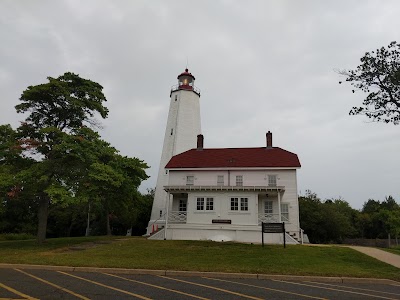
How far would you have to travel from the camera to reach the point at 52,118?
23406 millimetres

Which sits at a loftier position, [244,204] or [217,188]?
[217,188]

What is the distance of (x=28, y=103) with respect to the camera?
22359 millimetres

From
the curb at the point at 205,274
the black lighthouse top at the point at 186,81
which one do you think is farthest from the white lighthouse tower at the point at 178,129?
the curb at the point at 205,274

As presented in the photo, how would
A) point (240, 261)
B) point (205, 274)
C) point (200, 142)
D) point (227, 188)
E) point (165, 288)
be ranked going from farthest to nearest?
point (200, 142)
point (227, 188)
point (240, 261)
point (205, 274)
point (165, 288)

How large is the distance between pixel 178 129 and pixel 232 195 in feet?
39.4

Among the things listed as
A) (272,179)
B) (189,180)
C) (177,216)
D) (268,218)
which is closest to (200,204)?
(177,216)

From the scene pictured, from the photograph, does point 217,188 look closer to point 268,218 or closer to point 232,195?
point 232,195

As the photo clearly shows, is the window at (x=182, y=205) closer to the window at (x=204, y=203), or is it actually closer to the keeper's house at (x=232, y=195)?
the keeper's house at (x=232, y=195)

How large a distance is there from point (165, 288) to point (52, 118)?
718 inches

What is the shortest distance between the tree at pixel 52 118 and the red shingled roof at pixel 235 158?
1001 cm

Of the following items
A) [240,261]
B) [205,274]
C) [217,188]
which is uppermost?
[217,188]

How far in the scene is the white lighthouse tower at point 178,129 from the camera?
33.4 metres

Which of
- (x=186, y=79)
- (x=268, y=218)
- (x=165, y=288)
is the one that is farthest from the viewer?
(x=186, y=79)

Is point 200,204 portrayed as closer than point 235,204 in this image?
No
